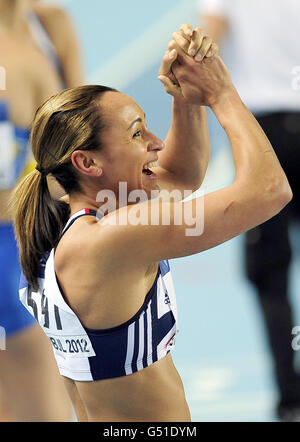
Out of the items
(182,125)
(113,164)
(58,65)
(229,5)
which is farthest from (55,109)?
(229,5)

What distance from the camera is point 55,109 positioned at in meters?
1.75

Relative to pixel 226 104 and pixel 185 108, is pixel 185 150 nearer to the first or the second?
pixel 185 108

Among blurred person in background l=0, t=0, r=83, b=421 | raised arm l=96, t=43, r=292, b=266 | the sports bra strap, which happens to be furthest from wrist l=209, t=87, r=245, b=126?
blurred person in background l=0, t=0, r=83, b=421

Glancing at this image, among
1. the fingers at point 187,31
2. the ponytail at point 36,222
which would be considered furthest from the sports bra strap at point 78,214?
the fingers at point 187,31

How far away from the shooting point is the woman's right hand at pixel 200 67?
5.49 feet

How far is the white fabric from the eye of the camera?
313 cm

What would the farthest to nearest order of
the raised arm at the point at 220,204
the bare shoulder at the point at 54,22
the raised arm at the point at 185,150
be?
the bare shoulder at the point at 54,22
the raised arm at the point at 185,150
the raised arm at the point at 220,204

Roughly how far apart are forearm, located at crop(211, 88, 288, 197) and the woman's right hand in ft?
0.14

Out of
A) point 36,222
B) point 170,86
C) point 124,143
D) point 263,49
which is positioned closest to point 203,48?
point 170,86

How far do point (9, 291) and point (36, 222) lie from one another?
911 mm

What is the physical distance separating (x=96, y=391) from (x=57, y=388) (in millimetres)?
919

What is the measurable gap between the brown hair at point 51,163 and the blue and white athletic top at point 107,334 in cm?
5

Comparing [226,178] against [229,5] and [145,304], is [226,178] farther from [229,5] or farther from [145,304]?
[145,304]

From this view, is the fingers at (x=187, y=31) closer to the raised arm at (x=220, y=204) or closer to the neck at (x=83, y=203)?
the raised arm at (x=220, y=204)
